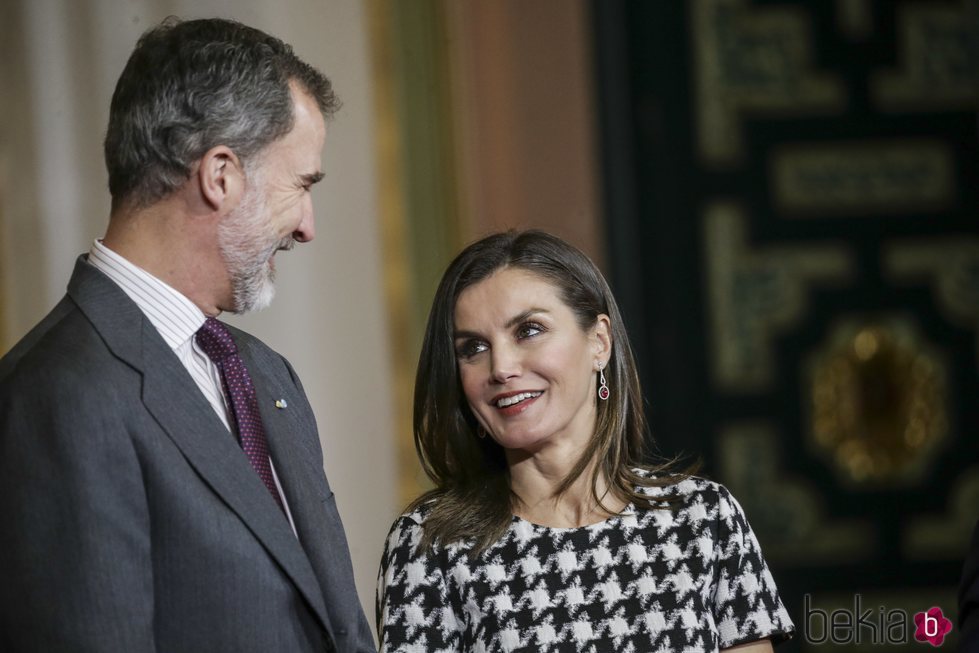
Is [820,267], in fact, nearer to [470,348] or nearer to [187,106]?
[470,348]

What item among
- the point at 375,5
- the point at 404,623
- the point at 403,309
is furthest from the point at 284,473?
the point at 375,5

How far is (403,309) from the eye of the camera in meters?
3.74

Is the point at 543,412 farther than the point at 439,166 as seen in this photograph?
No

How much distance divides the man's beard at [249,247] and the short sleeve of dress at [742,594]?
831 mm

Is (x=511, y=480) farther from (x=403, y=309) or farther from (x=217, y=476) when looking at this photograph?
(x=403, y=309)

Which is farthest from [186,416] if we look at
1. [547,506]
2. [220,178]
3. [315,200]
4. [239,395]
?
[315,200]

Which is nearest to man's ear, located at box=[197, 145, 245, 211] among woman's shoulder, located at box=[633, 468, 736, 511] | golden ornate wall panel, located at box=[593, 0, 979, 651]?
woman's shoulder, located at box=[633, 468, 736, 511]

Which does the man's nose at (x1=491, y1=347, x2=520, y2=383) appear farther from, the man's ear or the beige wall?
the beige wall

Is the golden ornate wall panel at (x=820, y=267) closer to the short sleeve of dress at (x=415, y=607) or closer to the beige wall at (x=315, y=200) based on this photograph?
the beige wall at (x=315, y=200)

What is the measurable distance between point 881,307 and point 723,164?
69cm

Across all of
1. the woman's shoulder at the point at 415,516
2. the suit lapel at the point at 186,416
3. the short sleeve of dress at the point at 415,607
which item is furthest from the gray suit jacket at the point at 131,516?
the woman's shoulder at the point at 415,516

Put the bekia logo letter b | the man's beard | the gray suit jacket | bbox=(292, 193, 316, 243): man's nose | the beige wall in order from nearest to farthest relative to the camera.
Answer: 1. the gray suit jacket
2. the man's beard
3. bbox=(292, 193, 316, 243): man's nose
4. the beige wall
5. the bekia logo letter b

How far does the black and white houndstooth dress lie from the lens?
1.98m

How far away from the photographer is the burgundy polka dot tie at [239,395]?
5.78 ft
